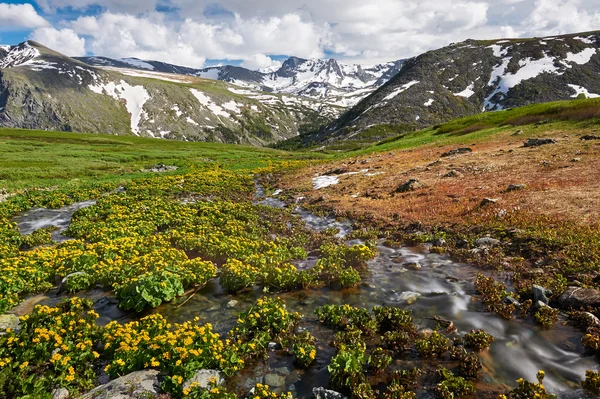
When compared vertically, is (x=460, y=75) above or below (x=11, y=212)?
above

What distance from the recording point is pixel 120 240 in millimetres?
16500

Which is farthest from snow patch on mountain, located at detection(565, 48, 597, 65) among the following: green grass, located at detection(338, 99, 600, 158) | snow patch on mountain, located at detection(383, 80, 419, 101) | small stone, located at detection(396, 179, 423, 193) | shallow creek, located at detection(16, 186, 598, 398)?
shallow creek, located at detection(16, 186, 598, 398)

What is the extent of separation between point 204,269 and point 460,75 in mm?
208637

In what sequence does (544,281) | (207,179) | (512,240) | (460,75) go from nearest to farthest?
(544,281)
(512,240)
(207,179)
(460,75)

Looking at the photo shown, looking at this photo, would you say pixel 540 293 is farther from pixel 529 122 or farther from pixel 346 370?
pixel 529 122

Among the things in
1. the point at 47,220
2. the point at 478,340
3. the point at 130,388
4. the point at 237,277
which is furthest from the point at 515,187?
the point at 47,220

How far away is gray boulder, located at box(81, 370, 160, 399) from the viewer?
7.05 meters

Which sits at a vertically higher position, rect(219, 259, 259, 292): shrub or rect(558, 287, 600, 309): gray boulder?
rect(558, 287, 600, 309): gray boulder

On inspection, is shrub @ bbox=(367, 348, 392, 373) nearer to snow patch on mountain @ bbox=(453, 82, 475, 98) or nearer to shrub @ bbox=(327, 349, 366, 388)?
shrub @ bbox=(327, 349, 366, 388)

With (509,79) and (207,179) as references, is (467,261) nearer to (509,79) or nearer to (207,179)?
(207,179)

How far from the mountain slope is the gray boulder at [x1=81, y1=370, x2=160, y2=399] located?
568ft

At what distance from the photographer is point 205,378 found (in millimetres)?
8055

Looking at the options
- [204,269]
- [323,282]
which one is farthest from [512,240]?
[204,269]

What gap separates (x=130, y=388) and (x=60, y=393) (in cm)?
168
